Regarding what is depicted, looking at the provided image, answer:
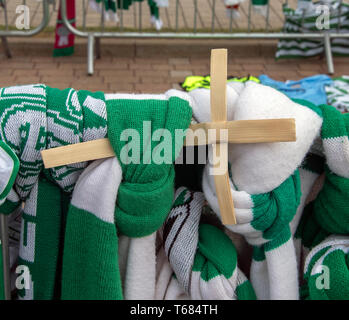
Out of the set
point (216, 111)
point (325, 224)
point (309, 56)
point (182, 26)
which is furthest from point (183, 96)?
point (182, 26)

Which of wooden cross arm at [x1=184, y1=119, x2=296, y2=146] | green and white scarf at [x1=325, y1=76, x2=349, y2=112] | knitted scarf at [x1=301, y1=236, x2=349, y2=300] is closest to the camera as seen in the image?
wooden cross arm at [x1=184, y1=119, x2=296, y2=146]

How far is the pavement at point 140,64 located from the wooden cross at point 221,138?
2825mm

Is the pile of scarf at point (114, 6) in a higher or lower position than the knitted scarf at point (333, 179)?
higher

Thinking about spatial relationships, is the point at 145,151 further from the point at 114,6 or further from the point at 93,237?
the point at 114,6

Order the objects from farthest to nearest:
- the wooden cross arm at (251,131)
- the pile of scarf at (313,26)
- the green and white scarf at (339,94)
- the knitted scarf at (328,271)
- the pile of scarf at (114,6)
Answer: the pile of scarf at (114,6) → the pile of scarf at (313,26) → the green and white scarf at (339,94) → the knitted scarf at (328,271) → the wooden cross arm at (251,131)

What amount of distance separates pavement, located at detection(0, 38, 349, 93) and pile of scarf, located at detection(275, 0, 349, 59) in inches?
4.4

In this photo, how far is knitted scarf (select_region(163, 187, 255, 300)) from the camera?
4.07 ft

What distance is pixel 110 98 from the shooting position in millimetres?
1145

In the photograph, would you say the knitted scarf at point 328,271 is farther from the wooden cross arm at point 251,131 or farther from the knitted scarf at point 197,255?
the wooden cross arm at point 251,131

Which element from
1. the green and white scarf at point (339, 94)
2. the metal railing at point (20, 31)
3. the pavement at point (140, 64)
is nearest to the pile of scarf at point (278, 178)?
the green and white scarf at point (339, 94)

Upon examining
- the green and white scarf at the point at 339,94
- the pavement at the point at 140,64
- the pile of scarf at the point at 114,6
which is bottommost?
the green and white scarf at the point at 339,94

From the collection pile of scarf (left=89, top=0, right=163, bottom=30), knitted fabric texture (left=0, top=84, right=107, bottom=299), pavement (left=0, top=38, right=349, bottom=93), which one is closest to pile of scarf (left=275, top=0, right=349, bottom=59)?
pavement (left=0, top=38, right=349, bottom=93)

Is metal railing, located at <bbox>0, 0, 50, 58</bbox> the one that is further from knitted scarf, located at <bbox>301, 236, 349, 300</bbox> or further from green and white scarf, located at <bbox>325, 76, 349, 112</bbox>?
knitted scarf, located at <bbox>301, 236, 349, 300</bbox>

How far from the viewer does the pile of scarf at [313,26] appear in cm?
405
